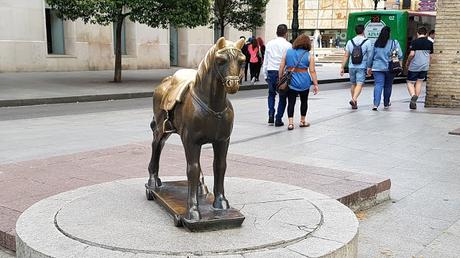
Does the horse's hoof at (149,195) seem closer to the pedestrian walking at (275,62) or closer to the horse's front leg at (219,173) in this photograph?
the horse's front leg at (219,173)

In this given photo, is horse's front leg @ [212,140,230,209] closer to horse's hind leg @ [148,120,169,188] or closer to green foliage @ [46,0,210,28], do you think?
horse's hind leg @ [148,120,169,188]

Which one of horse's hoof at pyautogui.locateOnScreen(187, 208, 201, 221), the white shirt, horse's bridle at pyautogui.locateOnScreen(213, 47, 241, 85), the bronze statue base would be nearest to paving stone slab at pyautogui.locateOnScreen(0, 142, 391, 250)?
the bronze statue base

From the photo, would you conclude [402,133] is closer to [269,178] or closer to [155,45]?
[269,178]

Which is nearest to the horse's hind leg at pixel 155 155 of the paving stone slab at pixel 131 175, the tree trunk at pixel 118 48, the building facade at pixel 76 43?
the paving stone slab at pixel 131 175

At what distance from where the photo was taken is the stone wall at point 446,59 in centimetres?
1202

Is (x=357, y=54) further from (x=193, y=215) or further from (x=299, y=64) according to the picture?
(x=193, y=215)

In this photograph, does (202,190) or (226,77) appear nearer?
(226,77)

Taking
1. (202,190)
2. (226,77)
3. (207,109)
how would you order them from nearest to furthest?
(226,77) < (207,109) < (202,190)

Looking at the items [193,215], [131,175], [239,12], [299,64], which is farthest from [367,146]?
[239,12]

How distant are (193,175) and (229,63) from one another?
89cm

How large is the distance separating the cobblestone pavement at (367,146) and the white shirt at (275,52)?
1182 millimetres

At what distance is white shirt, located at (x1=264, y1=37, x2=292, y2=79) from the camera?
32.4 ft

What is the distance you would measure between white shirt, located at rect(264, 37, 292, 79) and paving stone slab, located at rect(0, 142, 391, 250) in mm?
3690

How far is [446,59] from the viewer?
12203 millimetres
